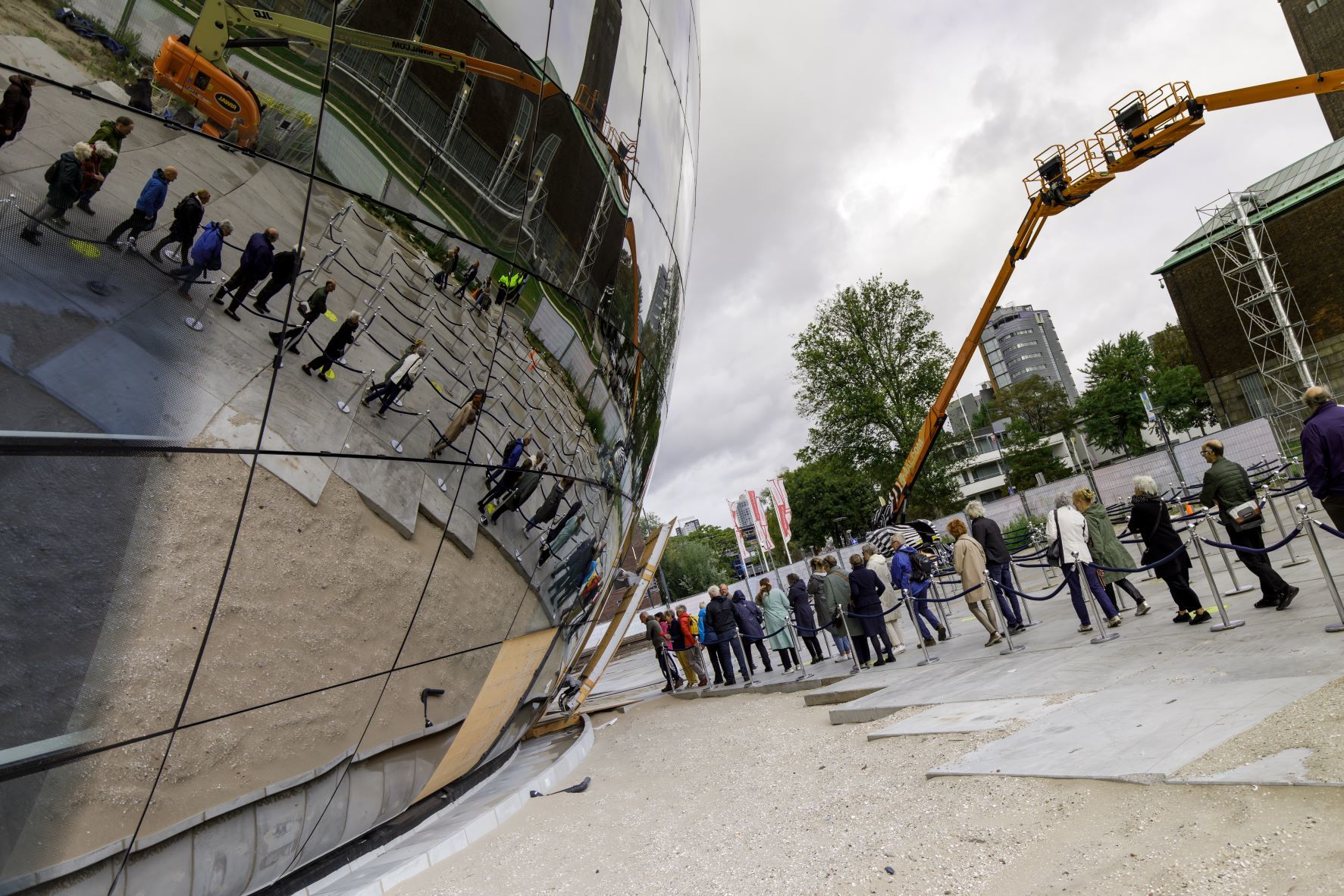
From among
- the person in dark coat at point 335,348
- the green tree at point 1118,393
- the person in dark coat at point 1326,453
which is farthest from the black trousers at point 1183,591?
the green tree at point 1118,393

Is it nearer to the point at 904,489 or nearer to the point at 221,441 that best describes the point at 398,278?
the point at 221,441

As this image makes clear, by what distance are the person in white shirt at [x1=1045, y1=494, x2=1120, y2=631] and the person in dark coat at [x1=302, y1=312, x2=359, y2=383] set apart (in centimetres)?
758

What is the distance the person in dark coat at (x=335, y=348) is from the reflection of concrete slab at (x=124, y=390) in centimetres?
41

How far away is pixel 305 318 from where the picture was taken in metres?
3.26

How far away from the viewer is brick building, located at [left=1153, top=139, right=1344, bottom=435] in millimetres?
43156

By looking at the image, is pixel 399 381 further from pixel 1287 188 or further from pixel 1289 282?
pixel 1287 188

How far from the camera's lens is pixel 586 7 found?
473 cm

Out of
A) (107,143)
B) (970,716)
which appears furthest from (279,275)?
(970,716)

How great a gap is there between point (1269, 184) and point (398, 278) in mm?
59989

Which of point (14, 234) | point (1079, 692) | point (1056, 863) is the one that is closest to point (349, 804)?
point (14, 234)

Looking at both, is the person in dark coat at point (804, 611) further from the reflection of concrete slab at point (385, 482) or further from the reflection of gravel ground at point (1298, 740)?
the reflection of concrete slab at point (385, 482)

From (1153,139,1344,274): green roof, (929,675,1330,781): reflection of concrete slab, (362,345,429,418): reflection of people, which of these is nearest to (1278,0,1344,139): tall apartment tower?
(1153,139,1344,274): green roof

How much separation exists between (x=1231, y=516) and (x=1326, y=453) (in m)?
1.28

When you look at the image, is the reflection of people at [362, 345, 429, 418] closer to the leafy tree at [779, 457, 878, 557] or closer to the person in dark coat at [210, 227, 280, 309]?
the person in dark coat at [210, 227, 280, 309]
